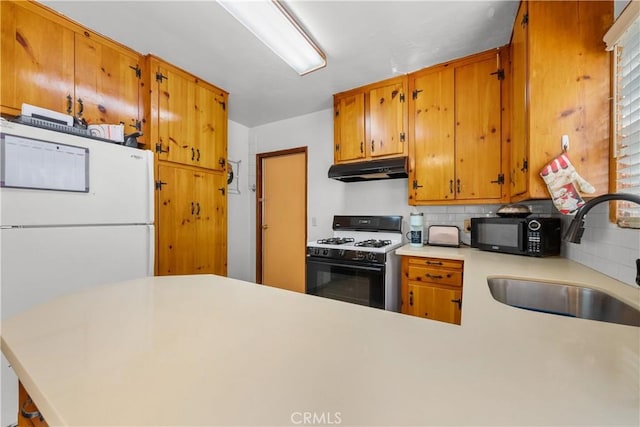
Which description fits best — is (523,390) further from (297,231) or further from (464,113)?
(297,231)

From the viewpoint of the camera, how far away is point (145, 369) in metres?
0.46

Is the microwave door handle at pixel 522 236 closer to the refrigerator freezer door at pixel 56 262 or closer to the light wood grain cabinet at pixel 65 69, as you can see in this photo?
the refrigerator freezer door at pixel 56 262

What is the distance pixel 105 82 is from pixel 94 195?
3.34 feet

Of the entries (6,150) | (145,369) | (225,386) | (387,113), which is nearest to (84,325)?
(145,369)

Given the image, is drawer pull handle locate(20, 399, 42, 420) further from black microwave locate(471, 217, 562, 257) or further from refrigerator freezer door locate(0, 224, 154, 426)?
black microwave locate(471, 217, 562, 257)

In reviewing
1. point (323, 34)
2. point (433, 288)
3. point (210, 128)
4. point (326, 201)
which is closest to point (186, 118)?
point (210, 128)

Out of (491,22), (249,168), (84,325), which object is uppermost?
(491,22)

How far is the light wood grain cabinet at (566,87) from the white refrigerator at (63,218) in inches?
98.4

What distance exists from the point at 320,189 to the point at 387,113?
1.18m

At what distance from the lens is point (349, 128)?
8.73 feet

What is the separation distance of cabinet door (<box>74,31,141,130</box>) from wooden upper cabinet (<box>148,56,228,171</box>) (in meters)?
0.14

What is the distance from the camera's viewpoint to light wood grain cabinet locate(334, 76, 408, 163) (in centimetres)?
240

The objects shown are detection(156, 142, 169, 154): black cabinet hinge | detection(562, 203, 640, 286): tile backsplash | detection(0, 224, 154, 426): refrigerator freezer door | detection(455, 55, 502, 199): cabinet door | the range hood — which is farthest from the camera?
the range hood

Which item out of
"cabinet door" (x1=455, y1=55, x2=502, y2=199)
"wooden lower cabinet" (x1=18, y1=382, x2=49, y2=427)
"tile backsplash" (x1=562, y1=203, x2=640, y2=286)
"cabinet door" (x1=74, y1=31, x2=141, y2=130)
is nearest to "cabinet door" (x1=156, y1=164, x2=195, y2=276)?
"cabinet door" (x1=74, y1=31, x2=141, y2=130)
